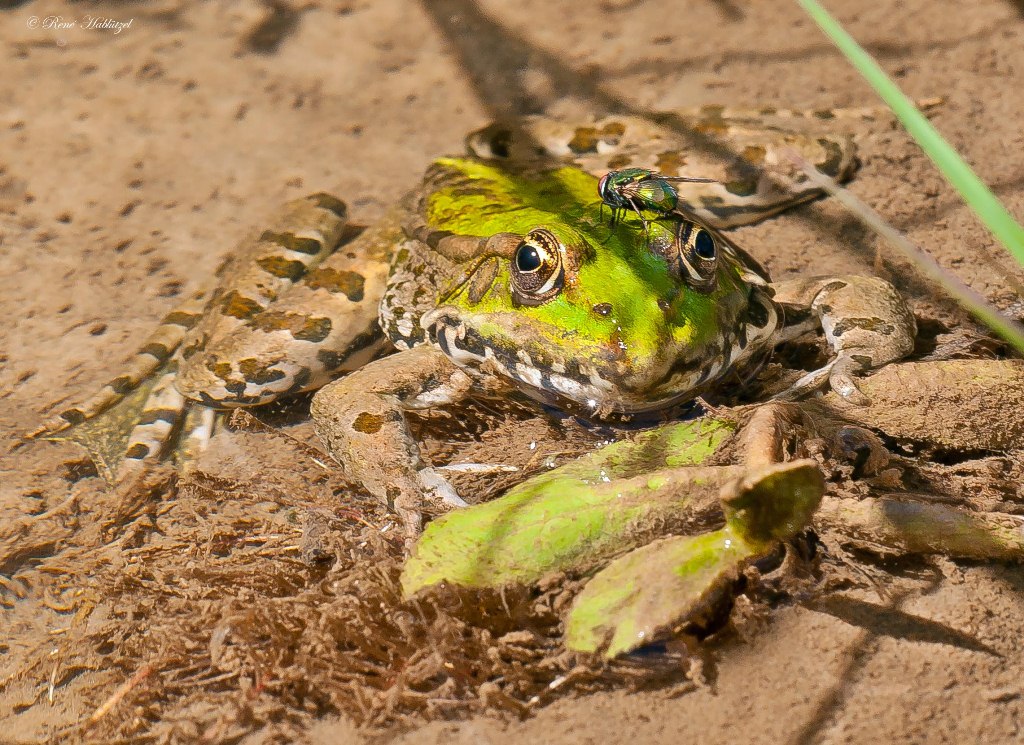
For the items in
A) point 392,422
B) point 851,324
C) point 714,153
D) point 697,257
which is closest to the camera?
point 697,257

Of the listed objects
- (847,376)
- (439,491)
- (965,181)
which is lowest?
(439,491)

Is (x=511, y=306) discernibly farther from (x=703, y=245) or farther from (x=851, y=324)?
(x=851, y=324)

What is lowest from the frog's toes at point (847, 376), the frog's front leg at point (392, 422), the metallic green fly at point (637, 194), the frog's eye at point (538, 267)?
the frog's front leg at point (392, 422)

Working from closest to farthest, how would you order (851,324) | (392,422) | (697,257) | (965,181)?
(965,181) → (697,257) → (851,324) → (392,422)

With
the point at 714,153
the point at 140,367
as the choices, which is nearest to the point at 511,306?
the point at 714,153

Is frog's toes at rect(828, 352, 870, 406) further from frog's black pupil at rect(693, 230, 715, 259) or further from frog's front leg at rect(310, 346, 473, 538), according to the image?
frog's front leg at rect(310, 346, 473, 538)

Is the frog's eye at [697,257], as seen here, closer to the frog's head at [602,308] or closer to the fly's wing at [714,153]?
the frog's head at [602,308]

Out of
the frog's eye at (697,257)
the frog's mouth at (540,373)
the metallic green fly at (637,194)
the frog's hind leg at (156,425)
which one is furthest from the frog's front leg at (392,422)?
the frog's eye at (697,257)
